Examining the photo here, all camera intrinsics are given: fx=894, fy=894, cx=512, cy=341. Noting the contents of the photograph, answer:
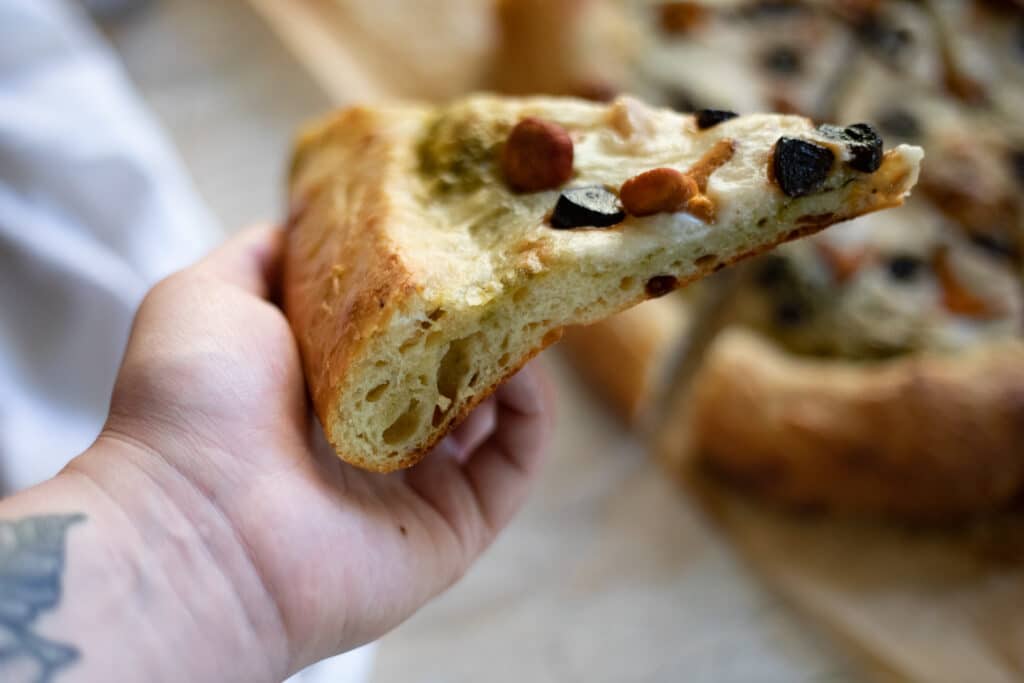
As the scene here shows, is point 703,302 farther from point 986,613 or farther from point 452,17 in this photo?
point 452,17

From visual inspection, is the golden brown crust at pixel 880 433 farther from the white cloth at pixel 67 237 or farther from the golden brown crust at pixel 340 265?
the golden brown crust at pixel 340 265

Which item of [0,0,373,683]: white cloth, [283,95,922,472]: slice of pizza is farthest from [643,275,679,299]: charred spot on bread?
[0,0,373,683]: white cloth

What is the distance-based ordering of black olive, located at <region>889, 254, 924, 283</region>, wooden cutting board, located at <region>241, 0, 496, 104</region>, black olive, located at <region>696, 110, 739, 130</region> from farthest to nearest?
wooden cutting board, located at <region>241, 0, 496, 104</region>, black olive, located at <region>889, 254, 924, 283</region>, black olive, located at <region>696, 110, 739, 130</region>

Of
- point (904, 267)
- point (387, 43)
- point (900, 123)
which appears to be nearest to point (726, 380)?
point (904, 267)

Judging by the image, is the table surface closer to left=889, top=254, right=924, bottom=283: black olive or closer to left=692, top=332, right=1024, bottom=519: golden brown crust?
left=692, top=332, right=1024, bottom=519: golden brown crust

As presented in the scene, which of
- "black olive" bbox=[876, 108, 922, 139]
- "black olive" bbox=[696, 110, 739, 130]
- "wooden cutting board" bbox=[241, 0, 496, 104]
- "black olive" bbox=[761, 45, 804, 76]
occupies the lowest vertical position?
"black olive" bbox=[876, 108, 922, 139]

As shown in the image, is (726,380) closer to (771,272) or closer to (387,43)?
(771,272)

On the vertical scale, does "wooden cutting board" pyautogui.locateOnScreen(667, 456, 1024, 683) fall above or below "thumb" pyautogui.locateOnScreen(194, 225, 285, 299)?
below
